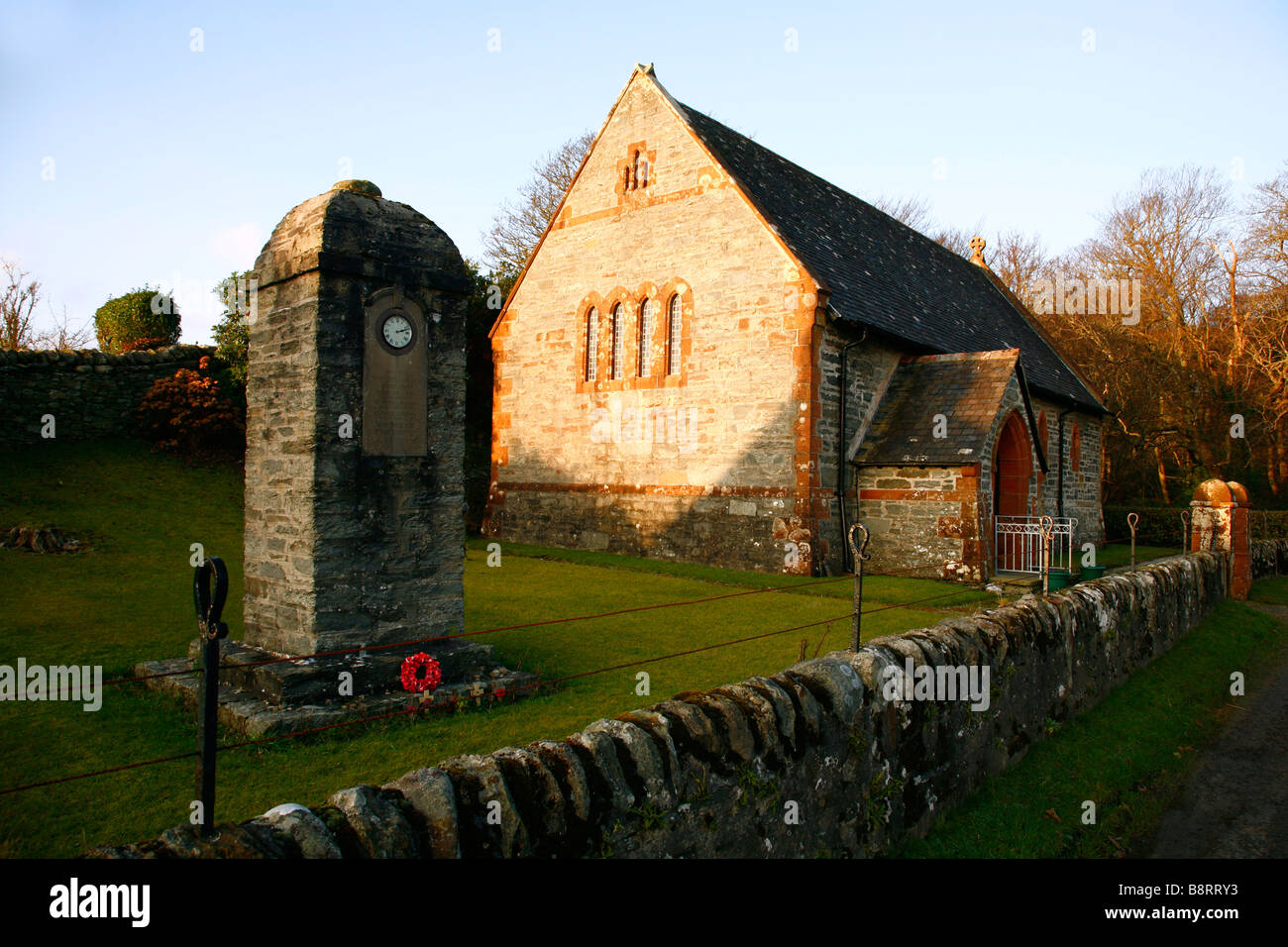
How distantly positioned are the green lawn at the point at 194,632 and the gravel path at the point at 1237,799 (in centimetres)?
352

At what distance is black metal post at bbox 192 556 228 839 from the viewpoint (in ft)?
10.2

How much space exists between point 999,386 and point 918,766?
41.6 ft

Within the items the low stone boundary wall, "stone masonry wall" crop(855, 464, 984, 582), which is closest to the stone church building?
"stone masonry wall" crop(855, 464, 984, 582)

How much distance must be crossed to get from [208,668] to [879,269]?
1978cm

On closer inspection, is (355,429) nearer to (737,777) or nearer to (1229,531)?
(737,777)

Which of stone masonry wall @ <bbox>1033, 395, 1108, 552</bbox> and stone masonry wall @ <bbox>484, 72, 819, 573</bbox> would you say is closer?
stone masonry wall @ <bbox>484, 72, 819, 573</bbox>

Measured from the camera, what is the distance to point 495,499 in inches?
864

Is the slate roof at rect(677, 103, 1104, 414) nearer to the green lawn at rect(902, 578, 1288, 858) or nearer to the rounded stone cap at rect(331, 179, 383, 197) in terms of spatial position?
the green lawn at rect(902, 578, 1288, 858)

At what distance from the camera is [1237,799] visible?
6.41 meters

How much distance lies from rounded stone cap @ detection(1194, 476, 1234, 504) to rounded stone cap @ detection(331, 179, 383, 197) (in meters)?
15.8

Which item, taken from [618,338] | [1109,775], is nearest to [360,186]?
[1109,775]
